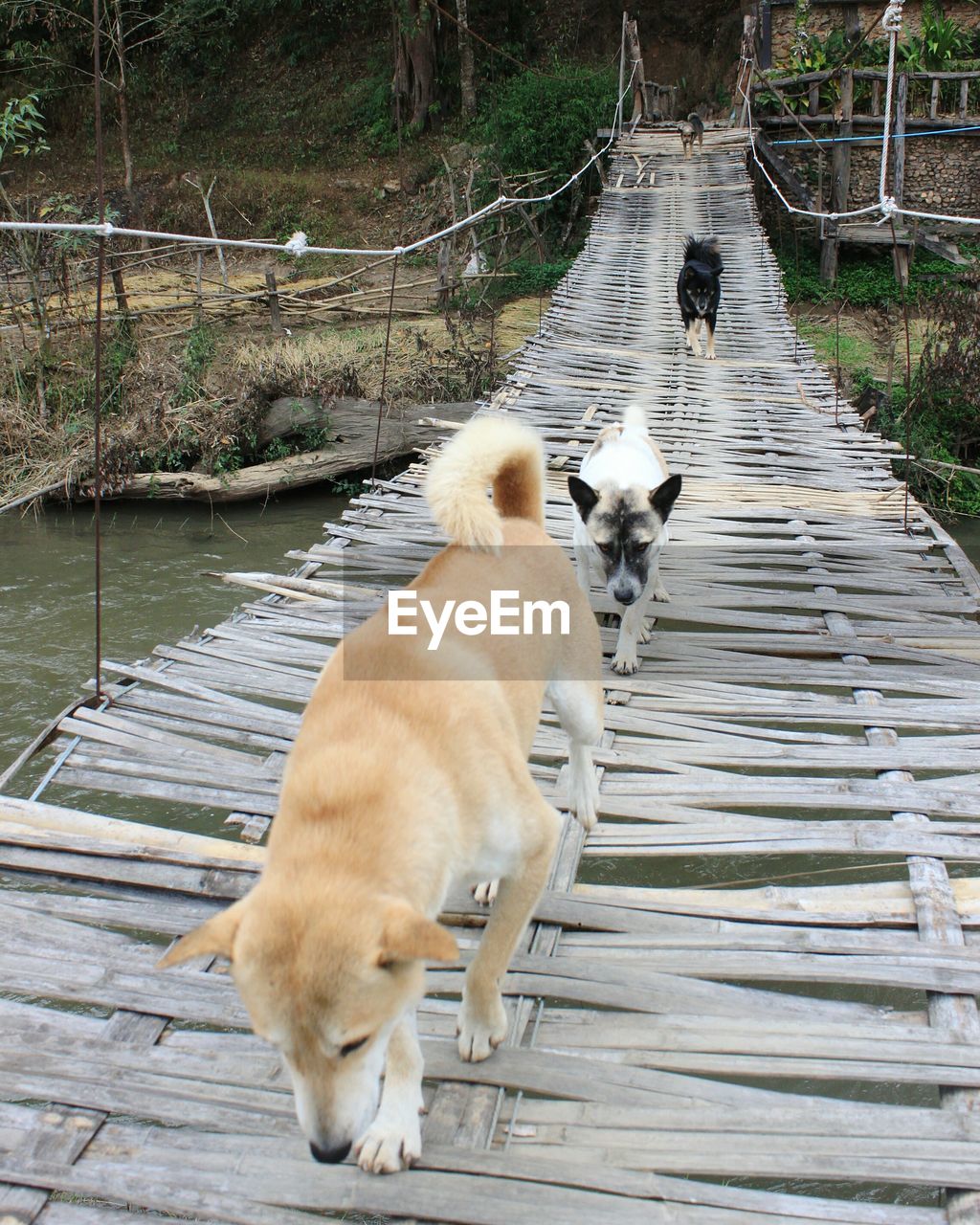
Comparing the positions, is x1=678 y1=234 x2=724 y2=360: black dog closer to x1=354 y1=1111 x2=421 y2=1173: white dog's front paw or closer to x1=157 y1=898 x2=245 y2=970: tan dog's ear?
x1=354 y1=1111 x2=421 y2=1173: white dog's front paw

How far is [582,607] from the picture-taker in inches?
106

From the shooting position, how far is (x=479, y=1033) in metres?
2.08

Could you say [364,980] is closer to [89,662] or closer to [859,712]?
[859,712]

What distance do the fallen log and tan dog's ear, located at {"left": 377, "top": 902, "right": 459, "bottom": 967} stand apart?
7837 millimetres

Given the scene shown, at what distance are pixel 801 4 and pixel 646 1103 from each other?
20.0m

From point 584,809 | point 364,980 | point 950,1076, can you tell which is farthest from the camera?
point 584,809

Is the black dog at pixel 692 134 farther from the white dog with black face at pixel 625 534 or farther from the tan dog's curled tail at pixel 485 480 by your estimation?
the tan dog's curled tail at pixel 485 480

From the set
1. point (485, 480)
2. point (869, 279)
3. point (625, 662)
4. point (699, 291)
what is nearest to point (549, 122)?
point (869, 279)

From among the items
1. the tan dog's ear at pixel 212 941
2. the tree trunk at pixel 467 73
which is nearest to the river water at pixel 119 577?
the tan dog's ear at pixel 212 941

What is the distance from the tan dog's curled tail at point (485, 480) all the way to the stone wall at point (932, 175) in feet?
46.8

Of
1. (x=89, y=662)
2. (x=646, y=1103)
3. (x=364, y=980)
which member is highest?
(x=364, y=980)

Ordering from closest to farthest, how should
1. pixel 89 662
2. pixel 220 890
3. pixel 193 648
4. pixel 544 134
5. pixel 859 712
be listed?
pixel 220 890
pixel 859 712
pixel 193 648
pixel 89 662
pixel 544 134

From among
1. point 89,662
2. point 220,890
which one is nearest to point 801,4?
point 89,662

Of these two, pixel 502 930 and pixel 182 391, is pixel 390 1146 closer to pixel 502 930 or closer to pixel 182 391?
pixel 502 930
